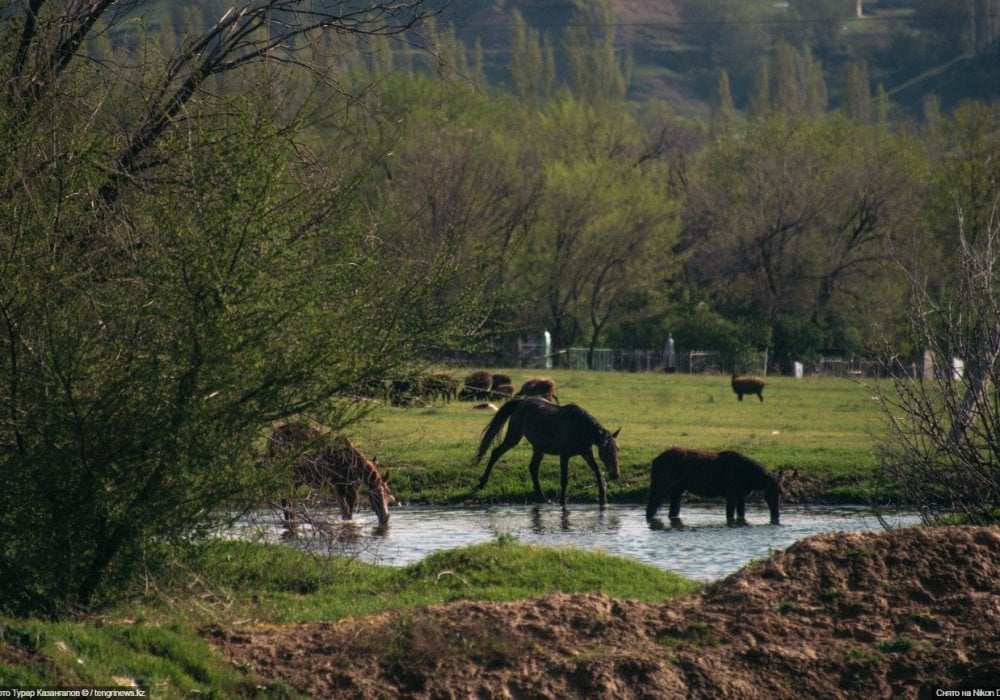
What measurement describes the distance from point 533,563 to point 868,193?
2140 inches

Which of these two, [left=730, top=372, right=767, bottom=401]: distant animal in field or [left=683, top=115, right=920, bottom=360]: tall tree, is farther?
[left=683, top=115, right=920, bottom=360]: tall tree

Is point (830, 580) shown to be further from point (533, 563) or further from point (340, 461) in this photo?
point (340, 461)

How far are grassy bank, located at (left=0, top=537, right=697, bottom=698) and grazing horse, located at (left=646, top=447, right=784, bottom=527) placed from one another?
5498 millimetres

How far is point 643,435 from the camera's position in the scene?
28.3 m

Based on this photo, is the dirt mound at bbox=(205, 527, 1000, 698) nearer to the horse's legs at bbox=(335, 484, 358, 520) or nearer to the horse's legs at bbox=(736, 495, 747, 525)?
the horse's legs at bbox=(335, 484, 358, 520)

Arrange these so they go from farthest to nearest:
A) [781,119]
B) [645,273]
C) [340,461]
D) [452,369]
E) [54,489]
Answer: [781,119] < [645,273] < [340,461] < [452,369] < [54,489]

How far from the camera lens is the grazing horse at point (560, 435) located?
21531 mm

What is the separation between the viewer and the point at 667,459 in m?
19.3

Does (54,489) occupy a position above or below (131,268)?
below

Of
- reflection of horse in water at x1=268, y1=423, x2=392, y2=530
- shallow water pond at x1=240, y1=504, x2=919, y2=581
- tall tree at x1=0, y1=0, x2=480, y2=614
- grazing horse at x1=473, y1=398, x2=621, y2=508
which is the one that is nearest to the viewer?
tall tree at x1=0, y1=0, x2=480, y2=614

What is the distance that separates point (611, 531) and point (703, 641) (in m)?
9.00

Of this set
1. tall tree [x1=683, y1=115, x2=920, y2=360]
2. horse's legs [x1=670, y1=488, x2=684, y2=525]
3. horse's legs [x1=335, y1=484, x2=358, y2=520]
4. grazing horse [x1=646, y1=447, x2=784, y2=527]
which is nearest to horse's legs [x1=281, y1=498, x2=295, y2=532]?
horse's legs [x1=335, y1=484, x2=358, y2=520]

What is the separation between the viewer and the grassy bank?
7.89m

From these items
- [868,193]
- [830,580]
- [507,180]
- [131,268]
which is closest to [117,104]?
[131,268]
